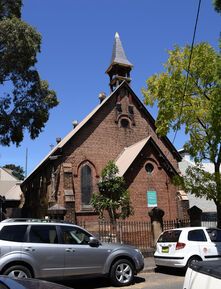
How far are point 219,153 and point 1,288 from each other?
50.6 ft

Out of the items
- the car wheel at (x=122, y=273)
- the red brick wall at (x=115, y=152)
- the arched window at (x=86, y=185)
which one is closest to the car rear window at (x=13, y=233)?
the car wheel at (x=122, y=273)

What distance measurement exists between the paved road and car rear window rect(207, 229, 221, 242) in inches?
64.9

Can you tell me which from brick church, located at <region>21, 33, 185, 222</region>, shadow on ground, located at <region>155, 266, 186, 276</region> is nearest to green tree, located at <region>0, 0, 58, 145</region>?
brick church, located at <region>21, 33, 185, 222</region>

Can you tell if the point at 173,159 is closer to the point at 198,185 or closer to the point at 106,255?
the point at 198,185

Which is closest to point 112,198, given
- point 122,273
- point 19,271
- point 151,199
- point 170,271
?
point 151,199

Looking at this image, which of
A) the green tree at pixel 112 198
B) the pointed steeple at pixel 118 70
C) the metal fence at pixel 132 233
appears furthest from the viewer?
the pointed steeple at pixel 118 70

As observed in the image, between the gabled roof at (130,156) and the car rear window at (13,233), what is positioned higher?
the gabled roof at (130,156)

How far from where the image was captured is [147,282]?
40.7 ft

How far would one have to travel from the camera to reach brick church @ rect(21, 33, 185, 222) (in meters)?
26.9

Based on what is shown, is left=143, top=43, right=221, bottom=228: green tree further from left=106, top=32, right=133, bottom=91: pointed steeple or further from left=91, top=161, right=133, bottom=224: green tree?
left=106, top=32, right=133, bottom=91: pointed steeple

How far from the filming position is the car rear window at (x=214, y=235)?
1394 cm

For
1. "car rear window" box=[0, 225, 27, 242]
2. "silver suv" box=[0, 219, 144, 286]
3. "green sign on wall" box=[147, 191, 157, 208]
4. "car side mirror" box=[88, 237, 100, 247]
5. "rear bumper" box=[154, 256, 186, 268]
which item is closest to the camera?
"silver suv" box=[0, 219, 144, 286]

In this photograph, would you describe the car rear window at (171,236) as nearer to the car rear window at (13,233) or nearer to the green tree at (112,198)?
the car rear window at (13,233)

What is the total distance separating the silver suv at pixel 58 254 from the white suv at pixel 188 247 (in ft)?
6.88
